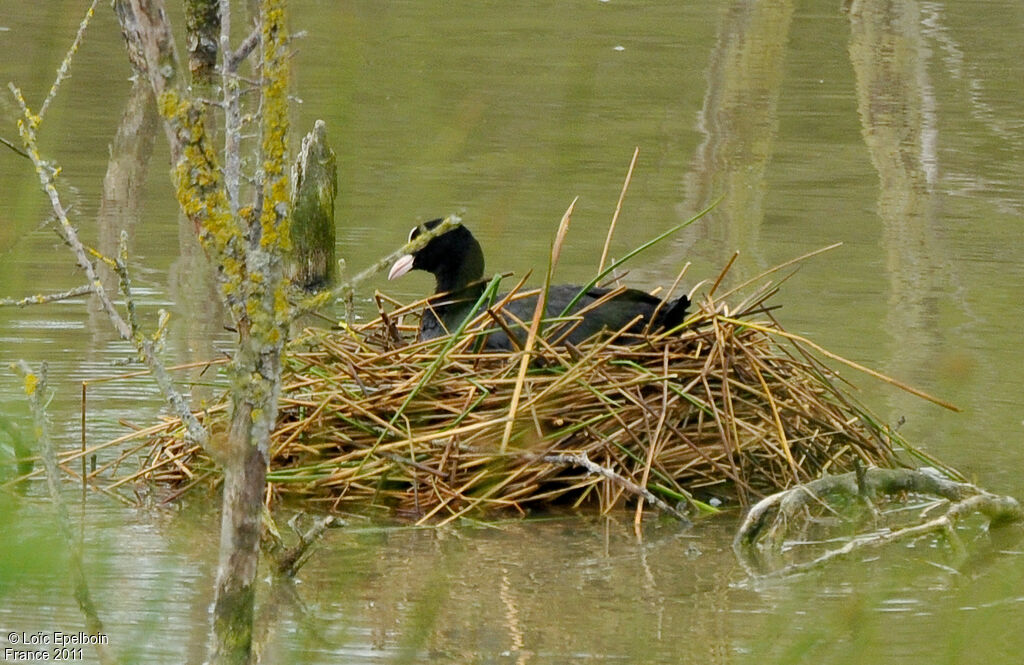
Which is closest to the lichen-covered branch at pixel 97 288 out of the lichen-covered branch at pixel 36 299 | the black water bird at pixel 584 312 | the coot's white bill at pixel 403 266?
the lichen-covered branch at pixel 36 299

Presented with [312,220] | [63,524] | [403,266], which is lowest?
[312,220]

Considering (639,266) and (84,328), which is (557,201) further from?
(84,328)

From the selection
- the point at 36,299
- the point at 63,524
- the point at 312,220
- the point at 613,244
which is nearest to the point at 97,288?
the point at 36,299

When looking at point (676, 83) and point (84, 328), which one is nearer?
point (84, 328)

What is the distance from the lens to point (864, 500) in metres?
4.98

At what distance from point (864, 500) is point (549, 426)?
3.25 feet

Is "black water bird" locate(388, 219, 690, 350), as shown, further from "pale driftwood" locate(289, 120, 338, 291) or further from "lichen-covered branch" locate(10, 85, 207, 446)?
"lichen-covered branch" locate(10, 85, 207, 446)

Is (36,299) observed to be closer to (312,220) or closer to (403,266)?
(403,266)

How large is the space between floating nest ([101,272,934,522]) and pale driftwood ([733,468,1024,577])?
0.98 ft

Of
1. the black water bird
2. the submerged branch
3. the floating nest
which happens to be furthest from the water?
the black water bird

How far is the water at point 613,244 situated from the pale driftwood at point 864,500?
0.31 feet

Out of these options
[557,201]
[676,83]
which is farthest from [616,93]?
[557,201]

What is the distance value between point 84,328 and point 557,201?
3754 mm

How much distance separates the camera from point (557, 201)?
33.0 feet
